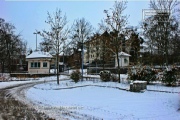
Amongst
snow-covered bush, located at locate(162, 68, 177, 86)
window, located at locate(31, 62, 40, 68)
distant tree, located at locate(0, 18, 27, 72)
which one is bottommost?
snow-covered bush, located at locate(162, 68, 177, 86)

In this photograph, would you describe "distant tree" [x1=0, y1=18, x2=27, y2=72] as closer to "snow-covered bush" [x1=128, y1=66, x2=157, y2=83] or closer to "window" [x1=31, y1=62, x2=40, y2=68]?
"window" [x1=31, y1=62, x2=40, y2=68]

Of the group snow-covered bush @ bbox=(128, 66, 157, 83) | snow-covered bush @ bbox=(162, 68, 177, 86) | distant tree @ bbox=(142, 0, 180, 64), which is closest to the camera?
snow-covered bush @ bbox=(162, 68, 177, 86)

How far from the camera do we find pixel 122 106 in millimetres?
11883

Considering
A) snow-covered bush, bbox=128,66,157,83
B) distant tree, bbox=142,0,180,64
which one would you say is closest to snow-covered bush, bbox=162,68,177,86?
snow-covered bush, bbox=128,66,157,83

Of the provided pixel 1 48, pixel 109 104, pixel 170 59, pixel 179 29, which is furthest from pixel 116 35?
pixel 1 48

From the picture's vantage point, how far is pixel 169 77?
17844mm

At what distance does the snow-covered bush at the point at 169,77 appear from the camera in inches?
698

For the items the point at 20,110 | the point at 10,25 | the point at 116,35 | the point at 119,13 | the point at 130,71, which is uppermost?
the point at 10,25

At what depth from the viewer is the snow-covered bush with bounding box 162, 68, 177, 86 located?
17.7 m

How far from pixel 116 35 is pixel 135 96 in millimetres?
8885

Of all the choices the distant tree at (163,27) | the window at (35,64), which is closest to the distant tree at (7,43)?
the window at (35,64)

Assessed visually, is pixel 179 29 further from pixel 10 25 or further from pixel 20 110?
pixel 10 25

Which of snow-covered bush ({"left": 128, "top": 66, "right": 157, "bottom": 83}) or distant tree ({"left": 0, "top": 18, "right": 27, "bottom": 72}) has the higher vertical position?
distant tree ({"left": 0, "top": 18, "right": 27, "bottom": 72})

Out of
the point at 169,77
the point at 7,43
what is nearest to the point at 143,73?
the point at 169,77
